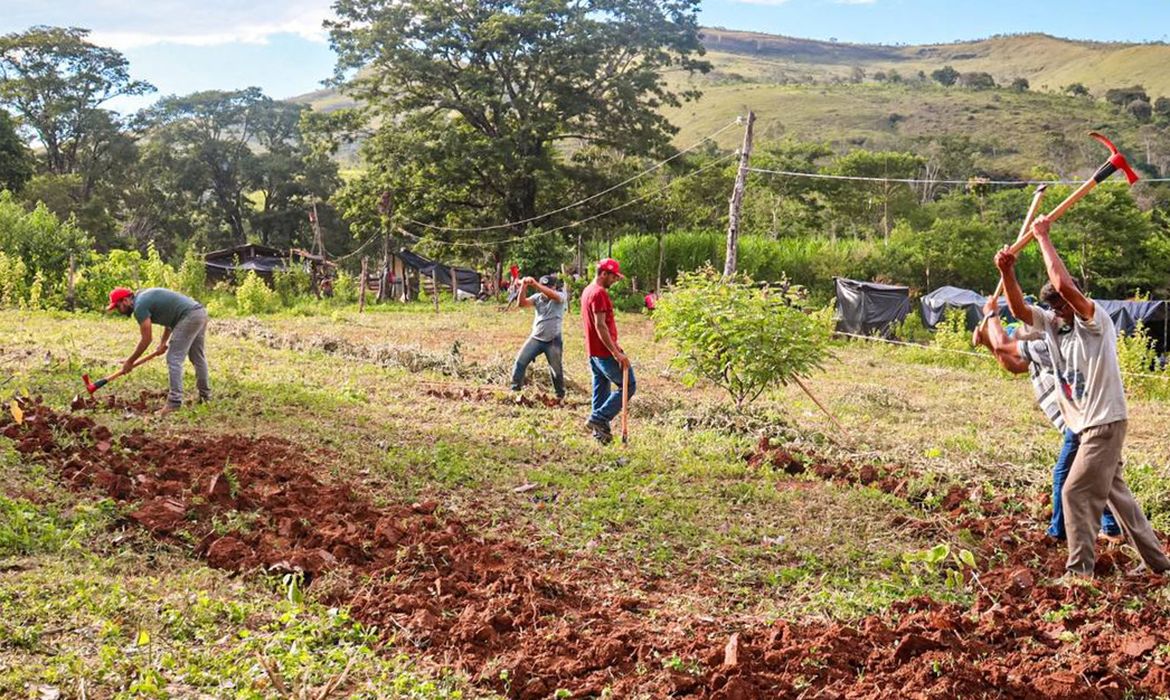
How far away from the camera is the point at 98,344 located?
15008 mm

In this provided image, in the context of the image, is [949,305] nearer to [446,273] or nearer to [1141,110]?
A: [446,273]

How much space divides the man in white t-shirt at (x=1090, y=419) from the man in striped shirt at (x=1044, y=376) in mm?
529

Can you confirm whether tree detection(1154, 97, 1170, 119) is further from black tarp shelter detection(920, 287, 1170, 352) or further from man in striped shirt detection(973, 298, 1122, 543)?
man in striped shirt detection(973, 298, 1122, 543)

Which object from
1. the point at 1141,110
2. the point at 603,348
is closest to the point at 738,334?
the point at 603,348

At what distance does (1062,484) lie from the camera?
6301 mm

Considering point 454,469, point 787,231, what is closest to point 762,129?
point 787,231

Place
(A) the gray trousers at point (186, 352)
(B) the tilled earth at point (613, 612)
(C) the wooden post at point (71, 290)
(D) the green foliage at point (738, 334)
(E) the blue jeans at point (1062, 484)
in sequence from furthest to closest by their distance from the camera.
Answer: (C) the wooden post at point (71, 290)
(D) the green foliage at point (738, 334)
(A) the gray trousers at point (186, 352)
(E) the blue jeans at point (1062, 484)
(B) the tilled earth at point (613, 612)

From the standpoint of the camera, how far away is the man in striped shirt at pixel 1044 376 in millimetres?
6297

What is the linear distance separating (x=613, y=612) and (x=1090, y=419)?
2.99 meters

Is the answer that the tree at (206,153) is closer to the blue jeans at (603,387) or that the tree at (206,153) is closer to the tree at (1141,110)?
the blue jeans at (603,387)

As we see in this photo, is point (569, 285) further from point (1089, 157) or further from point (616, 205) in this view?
point (1089, 157)

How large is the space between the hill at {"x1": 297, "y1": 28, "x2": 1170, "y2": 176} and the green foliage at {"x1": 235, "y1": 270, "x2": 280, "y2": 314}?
3293 centimetres

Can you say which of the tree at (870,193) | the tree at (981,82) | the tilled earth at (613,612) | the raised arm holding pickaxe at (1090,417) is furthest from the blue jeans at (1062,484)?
the tree at (981,82)

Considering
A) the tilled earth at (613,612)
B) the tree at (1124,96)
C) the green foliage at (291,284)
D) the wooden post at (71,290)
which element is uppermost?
the tree at (1124,96)
